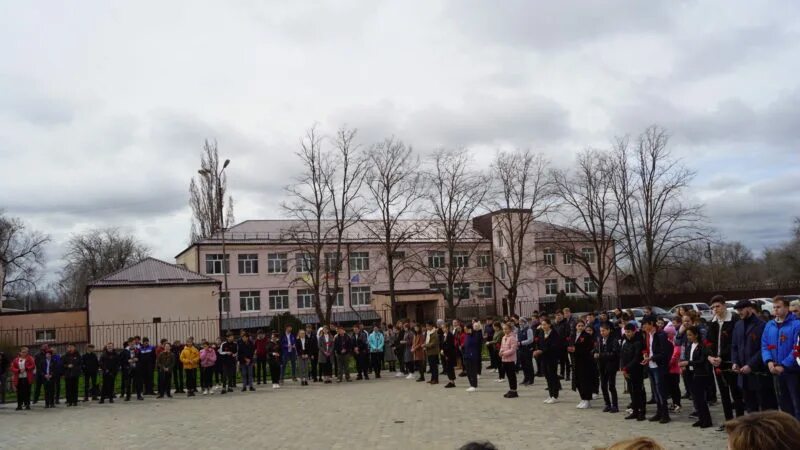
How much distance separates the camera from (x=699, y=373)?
35.7ft

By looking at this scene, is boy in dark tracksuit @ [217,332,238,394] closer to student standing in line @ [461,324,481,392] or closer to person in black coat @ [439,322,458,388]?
person in black coat @ [439,322,458,388]

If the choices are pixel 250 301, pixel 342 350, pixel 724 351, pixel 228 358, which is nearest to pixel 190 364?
pixel 228 358

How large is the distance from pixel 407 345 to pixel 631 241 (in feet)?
84.5

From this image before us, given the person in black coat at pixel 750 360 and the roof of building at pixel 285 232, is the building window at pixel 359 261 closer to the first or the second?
the roof of building at pixel 285 232

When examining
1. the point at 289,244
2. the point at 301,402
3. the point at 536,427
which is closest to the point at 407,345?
the point at 301,402

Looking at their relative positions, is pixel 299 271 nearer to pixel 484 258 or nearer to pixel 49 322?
pixel 484 258

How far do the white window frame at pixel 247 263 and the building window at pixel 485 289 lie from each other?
21055 millimetres

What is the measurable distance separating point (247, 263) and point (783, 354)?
52585mm

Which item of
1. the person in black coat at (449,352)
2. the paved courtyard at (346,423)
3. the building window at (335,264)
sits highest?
the building window at (335,264)

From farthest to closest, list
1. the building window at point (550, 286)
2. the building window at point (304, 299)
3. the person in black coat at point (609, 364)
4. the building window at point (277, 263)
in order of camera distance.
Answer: the building window at point (550, 286)
the building window at point (277, 263)
the building window at point (304, 299)
the person in black coat at point (609, 364)

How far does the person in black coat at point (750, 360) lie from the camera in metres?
9.62

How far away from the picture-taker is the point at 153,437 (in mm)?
12797

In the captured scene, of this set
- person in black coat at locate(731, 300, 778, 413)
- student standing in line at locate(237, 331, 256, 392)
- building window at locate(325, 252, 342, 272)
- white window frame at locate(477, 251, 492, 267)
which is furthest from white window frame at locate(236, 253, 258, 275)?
person in black coat at locate(731, 300, 778, 413)

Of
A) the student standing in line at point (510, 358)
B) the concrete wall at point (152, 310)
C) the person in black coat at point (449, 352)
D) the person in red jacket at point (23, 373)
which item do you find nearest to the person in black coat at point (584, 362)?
the student standing in line at point (510, 358)
